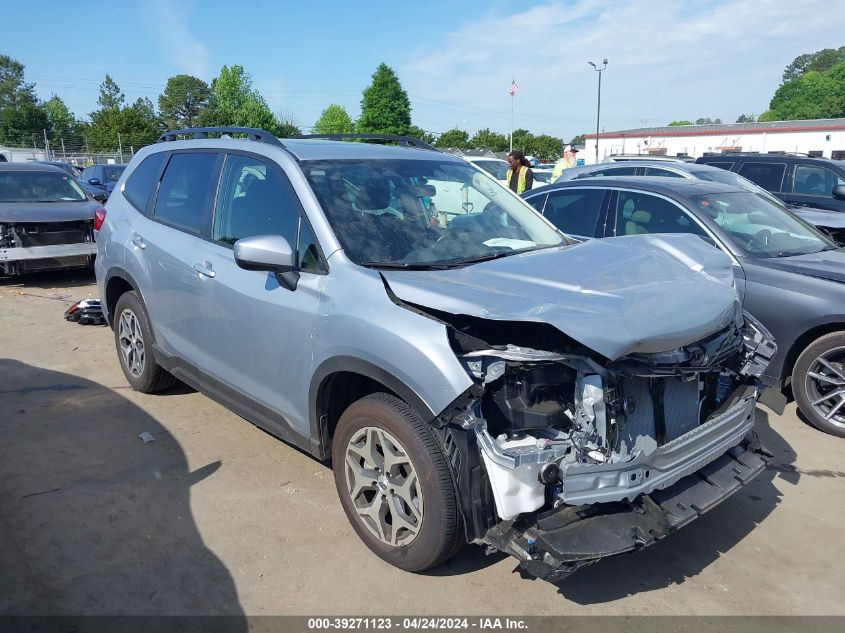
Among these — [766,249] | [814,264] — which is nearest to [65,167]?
[766,249]

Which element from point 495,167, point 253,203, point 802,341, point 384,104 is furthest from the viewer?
point 384,104

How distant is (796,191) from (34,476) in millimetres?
10884

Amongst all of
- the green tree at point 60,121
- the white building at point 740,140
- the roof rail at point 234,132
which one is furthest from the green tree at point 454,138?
the roof rail at point 234,132

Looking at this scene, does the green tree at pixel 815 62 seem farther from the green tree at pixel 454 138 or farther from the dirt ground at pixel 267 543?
the dirt ground at pixel 267 543

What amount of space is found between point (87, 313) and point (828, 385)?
7333mm

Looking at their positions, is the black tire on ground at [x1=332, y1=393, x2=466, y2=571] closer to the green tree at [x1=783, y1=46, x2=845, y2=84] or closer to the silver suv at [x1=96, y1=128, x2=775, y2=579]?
the silver suv at [x1=96, y1=128, x2=775, y2=579]

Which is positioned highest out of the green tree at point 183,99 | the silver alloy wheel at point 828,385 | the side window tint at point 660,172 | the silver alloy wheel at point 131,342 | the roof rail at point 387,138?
the green tree at point 183,99

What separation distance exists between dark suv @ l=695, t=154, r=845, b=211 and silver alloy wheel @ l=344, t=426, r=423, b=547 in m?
9.36

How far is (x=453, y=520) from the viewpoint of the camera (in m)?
2.85

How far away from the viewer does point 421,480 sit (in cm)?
289

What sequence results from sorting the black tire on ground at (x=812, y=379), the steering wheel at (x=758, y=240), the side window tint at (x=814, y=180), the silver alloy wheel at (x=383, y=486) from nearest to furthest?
the silver alloy wheel at (x=383, y=486) < the black tire on ground at (x=812, y=379) < the steering wheel at (x=758, y=240) < the side window tint at (x=814, y=180)

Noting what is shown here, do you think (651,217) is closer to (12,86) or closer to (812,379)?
(812,379)

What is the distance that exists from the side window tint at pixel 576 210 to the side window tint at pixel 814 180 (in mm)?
5863

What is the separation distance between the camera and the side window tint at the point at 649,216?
5789 mm
